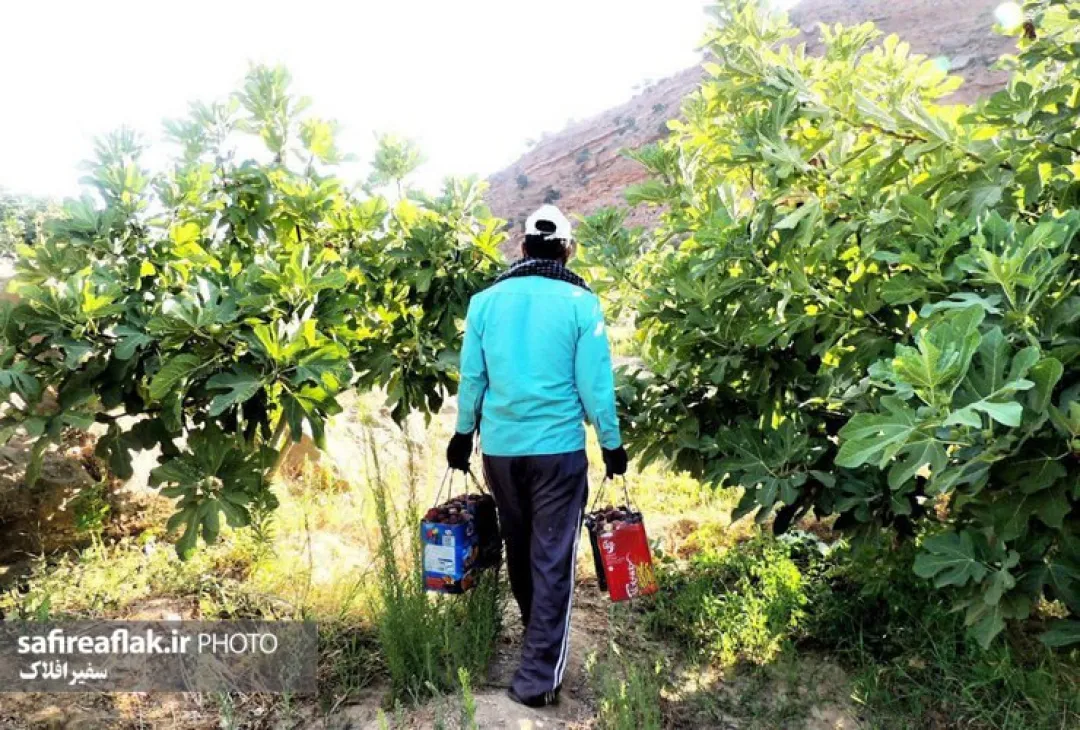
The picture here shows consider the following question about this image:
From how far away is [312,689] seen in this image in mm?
2908

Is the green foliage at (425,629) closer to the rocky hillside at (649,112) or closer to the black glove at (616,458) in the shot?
the black glove at (616,458)

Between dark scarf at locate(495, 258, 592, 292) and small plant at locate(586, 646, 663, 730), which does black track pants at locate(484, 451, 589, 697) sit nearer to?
small plant at locate(586, 646, 663, 730)

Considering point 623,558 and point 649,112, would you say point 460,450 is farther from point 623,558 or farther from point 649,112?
point 649,112

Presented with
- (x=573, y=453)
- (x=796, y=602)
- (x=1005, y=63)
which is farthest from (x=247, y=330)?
(x=1005, y=63)

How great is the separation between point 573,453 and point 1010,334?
1.57 m

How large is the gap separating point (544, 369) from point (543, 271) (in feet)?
1.42

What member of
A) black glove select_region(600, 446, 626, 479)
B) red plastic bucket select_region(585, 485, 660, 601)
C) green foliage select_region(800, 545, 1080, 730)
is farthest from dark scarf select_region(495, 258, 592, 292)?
green foliage select_region(800, 545, 1080, 730)

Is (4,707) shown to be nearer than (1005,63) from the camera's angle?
Yes

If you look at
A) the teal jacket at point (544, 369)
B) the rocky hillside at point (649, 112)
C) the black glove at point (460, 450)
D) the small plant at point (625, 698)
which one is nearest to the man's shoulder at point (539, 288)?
the teal jacket at point (544, 369)

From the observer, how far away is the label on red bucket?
9.26 feet

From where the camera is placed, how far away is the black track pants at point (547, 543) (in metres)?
2.83

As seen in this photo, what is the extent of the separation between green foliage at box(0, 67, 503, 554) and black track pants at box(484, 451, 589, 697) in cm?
70

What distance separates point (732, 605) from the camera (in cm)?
351

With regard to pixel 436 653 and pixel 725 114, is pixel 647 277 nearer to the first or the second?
pixel 725 114
